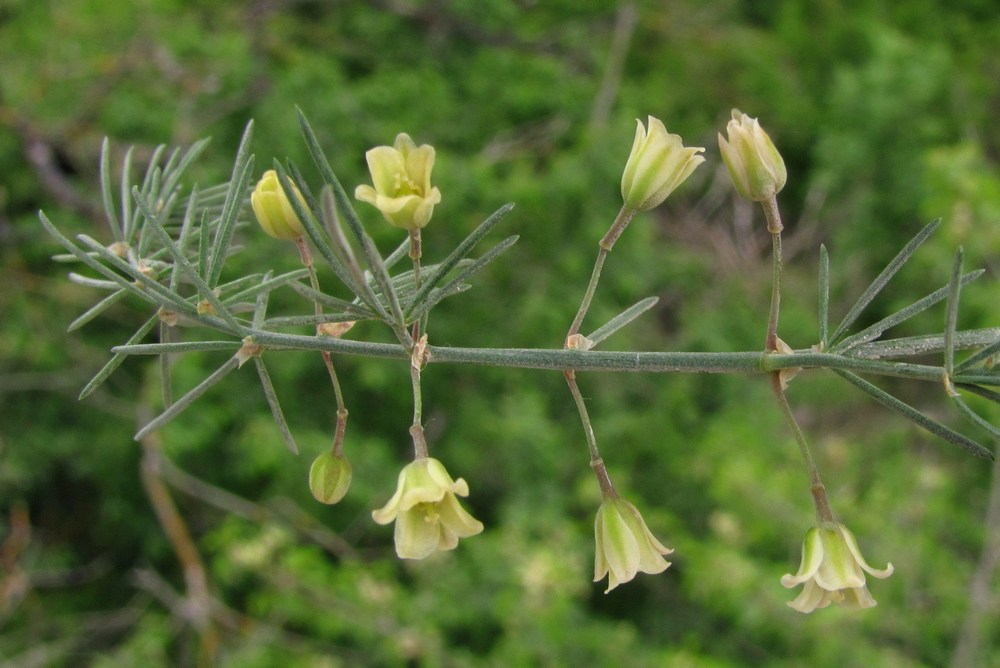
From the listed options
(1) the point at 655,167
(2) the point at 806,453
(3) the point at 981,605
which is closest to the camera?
(2) the point at 806,453

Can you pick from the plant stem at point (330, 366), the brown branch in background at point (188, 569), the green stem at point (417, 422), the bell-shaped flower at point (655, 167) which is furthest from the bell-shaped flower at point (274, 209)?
the brown branch in background at point (188, 569)

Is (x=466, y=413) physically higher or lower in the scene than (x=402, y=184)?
lower

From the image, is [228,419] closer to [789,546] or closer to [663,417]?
[663,417]

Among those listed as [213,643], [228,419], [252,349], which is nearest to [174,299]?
[252,349]

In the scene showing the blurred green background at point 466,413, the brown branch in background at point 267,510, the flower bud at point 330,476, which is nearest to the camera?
the flower bud at point 330,476

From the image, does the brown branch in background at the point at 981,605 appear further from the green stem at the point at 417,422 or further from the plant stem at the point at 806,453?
the green stem at the point at 417,422

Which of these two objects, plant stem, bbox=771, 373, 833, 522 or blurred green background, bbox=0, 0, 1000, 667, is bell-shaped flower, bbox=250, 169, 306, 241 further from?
blurred green background, bbox=0, 0, 1000, 667

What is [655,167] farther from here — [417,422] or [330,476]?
[330,476]

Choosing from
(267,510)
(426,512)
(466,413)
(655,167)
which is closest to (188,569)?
(267,510)
